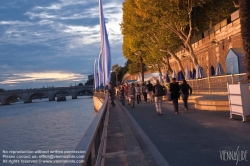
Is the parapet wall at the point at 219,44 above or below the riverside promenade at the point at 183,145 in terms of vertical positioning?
above

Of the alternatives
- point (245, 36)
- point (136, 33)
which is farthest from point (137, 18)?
point (245, 36)

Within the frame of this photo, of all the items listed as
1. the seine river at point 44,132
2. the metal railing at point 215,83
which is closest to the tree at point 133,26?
the seine river at point 44,132

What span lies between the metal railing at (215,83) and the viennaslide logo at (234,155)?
11843 mm

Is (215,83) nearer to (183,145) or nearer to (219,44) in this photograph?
(219,44)

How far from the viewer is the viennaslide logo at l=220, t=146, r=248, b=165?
298 inches

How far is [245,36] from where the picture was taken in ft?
48.9

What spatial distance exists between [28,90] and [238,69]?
12378 centimetres

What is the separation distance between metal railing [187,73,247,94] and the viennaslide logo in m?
11.8

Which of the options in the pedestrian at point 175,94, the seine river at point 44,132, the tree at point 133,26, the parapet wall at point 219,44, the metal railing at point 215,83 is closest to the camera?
the seine river at point 44,132

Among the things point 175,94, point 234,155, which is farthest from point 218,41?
point 234,155

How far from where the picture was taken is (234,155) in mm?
7883

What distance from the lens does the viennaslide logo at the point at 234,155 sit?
756 cm

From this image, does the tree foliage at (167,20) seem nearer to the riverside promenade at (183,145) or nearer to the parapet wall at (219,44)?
the parapet wall at (219,44)

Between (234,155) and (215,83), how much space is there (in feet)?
57.1
